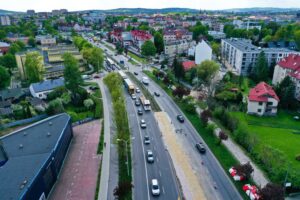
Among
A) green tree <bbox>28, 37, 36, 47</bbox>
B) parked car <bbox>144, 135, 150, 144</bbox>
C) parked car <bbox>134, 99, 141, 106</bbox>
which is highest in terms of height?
green tree <bbox>28, 37, 36, 47</bbox>

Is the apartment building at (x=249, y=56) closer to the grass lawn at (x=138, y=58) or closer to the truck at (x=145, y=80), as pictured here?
the truck at (x=145, y=80)

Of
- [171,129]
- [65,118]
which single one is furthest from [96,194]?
[171,129]

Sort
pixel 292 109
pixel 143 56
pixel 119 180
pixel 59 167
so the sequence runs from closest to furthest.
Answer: pixel 119 180 < pixel 59 167 < pixel 292 109 < pixel 143 56

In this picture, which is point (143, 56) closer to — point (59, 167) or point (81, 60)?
point (81, 60)

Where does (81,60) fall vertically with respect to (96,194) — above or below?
above

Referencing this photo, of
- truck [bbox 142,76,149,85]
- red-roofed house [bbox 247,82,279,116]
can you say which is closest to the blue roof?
truck [bbox 142,76,149,85]

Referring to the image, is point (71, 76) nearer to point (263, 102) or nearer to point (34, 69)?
point (34, 69)

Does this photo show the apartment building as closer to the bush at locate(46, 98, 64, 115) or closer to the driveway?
the driveway
